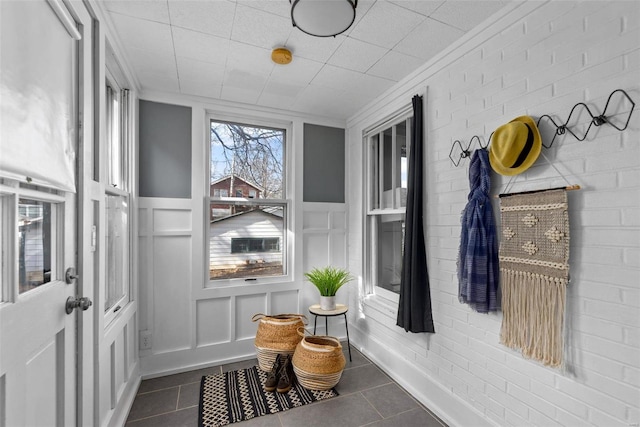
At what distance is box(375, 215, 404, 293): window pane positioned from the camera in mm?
2633

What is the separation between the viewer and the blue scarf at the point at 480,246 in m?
1.67

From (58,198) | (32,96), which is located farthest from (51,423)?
(32,96)

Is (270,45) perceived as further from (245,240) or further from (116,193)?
(245,240)

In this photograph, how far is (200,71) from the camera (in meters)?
2.29

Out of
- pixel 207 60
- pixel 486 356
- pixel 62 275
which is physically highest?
pixel 207 60

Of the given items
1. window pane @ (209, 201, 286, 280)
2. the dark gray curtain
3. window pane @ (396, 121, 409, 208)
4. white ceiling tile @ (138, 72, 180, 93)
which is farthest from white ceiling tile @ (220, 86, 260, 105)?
the dark gray curtain

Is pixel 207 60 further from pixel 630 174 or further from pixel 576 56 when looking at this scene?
pixel 630 174

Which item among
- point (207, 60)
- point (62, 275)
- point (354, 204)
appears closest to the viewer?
point (62, 275)

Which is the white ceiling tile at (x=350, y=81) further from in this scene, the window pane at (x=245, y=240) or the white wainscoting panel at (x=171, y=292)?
the white wainscoting panel at (x=171, y=292)

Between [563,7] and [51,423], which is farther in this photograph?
[563,7]

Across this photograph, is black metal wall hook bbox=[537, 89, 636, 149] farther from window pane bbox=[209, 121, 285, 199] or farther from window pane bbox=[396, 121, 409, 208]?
window pane bbox=[209, 121, 285, 199]

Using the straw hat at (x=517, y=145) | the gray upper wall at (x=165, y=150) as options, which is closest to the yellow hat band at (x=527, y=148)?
the straw hat at (x=517, y=145)

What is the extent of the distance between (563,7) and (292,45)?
1424mm

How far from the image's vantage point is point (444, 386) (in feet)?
6.64
